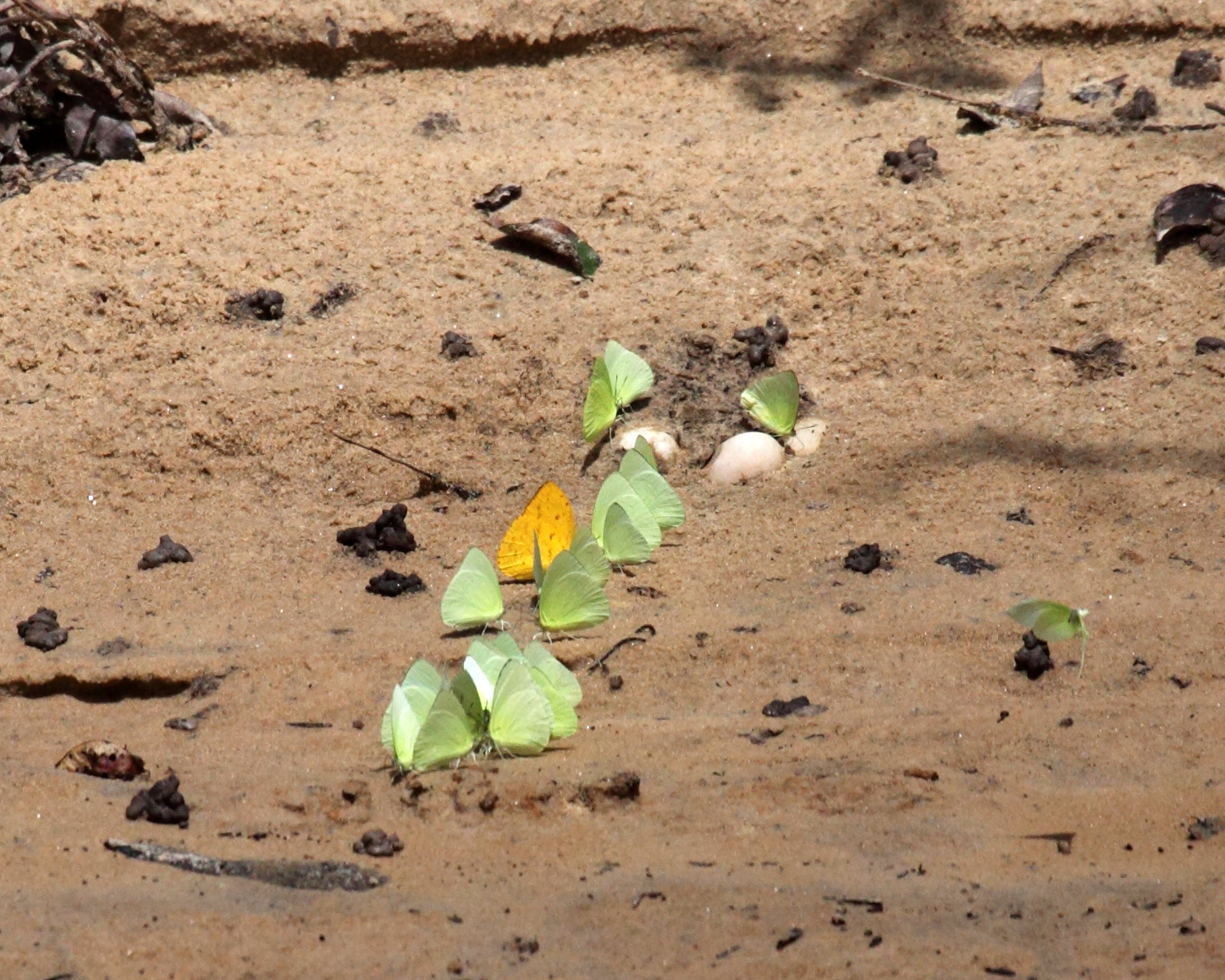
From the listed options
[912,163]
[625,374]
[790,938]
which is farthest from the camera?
[912,163]

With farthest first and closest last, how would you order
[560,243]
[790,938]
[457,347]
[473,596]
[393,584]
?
[560,243]
[457,347]
[393,584]
[473,596]
[790,938]

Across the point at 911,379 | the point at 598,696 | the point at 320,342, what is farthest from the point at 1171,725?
the point at 320,342

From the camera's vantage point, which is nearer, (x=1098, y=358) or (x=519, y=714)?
(x=519, y=714)

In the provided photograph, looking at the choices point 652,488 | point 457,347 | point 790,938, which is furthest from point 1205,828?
point 457,347

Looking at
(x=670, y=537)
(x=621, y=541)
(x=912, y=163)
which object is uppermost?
(x=912, y=163)

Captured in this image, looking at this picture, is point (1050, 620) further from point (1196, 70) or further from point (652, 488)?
point (1196, 70)
